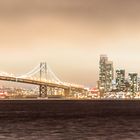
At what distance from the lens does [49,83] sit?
13888cm

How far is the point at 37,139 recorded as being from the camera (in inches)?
1732

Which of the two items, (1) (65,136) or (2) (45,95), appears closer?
(1) (65,136)

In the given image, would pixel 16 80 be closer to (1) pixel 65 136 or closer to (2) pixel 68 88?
(2) pixel 68 88

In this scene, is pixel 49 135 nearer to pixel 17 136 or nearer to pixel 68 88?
pixel 17 136

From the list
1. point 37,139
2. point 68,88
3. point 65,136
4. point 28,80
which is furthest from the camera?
point 68,88

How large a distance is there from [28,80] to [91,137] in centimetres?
8763

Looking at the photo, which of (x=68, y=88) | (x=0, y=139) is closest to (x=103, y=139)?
(x=0, y=139)

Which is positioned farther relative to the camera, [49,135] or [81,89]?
[81,89]

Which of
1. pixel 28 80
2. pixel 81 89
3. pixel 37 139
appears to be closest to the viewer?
pixel 37 139

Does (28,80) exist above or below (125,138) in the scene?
above

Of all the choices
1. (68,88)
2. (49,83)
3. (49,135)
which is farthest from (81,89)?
(49,135)

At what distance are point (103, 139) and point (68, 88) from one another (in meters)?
105

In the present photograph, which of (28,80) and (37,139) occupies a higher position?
(28,80)

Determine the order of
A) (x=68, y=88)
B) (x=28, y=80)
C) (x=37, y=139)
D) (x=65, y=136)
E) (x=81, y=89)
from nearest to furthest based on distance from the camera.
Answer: (x=37, y=139) → (x=65, y=136) → (x=28, y=80) → (x=68, y=88) → (x=81, y=89)
